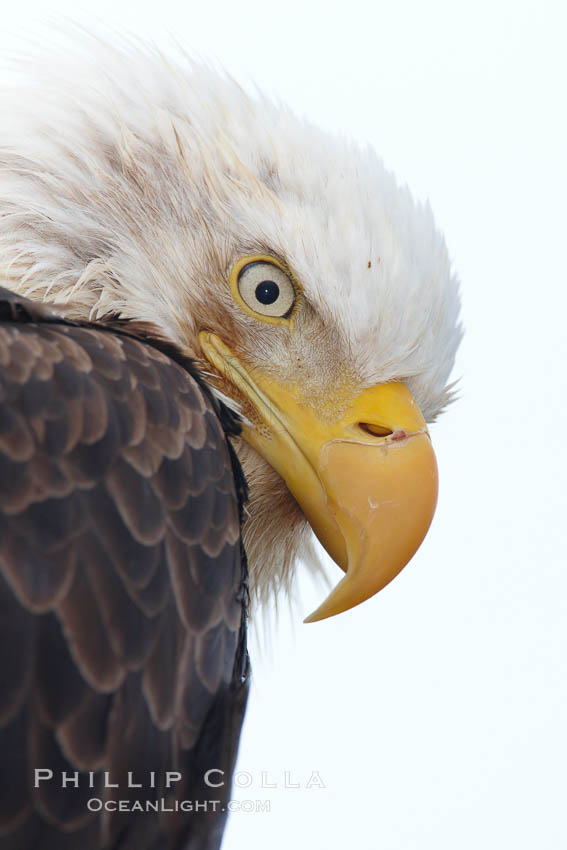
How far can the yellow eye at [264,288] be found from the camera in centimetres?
199

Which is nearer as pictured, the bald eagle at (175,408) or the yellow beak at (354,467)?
the bald eagle at (175,408)

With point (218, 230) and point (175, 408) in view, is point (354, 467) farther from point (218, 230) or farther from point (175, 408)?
point (218, 230)

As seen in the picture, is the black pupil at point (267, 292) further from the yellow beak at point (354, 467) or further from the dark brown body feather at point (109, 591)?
the dark brown body feather at point (109, 591)

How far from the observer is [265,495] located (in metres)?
2.07

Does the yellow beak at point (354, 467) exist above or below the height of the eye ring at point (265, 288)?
below

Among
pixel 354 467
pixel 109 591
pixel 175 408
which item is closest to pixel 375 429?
pixel 354 467

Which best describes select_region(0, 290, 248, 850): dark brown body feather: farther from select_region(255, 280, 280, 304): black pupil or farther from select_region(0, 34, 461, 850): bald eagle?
select_region(255, 280, 280, 304): black pupil

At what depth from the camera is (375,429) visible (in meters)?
1.97

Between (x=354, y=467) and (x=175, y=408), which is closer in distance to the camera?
(x=175, y=408)

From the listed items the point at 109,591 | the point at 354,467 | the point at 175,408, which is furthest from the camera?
the point at 354,467

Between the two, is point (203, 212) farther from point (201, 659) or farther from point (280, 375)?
point (201, 659)

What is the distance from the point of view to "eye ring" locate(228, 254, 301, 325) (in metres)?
1.99

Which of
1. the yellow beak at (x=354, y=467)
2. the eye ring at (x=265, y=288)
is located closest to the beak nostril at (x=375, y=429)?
the yellow beak at (x=354, y=467)

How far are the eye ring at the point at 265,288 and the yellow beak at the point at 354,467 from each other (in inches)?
4.1
